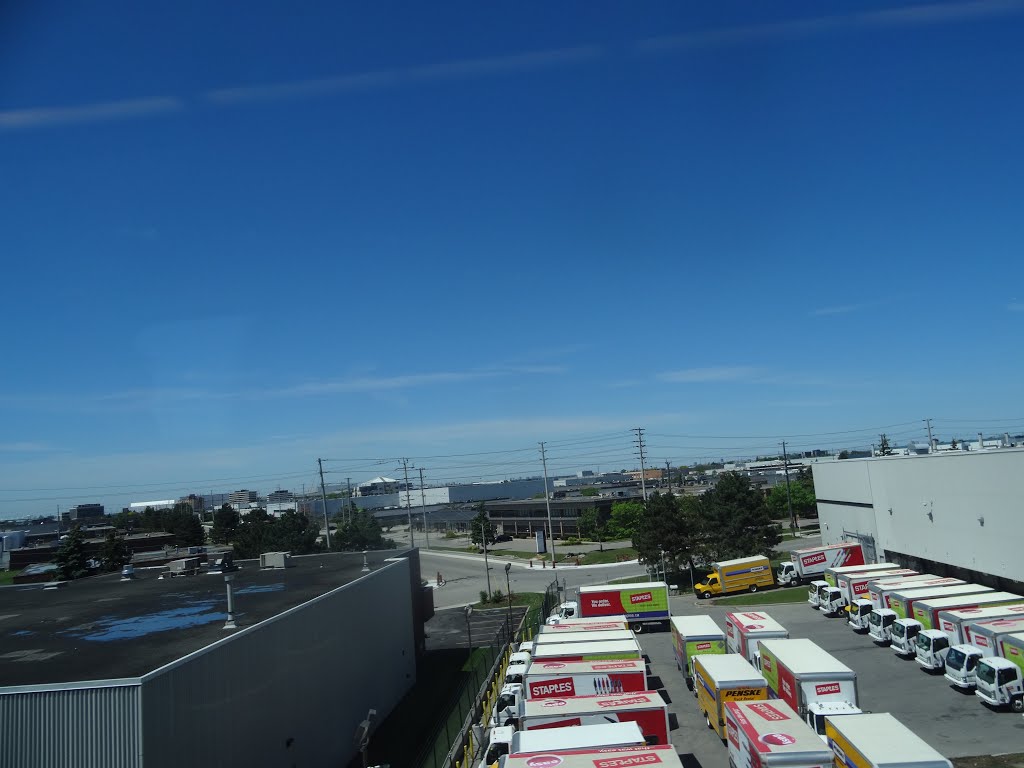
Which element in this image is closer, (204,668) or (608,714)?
(204,668)

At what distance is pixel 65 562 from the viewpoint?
168ft

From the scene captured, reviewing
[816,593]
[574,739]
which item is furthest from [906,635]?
[574,739]

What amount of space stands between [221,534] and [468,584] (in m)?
48.2

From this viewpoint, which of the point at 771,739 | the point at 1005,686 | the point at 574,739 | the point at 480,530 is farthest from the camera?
the point at 480,530

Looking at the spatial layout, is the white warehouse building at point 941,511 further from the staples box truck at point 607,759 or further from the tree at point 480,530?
the tree at point 480,530

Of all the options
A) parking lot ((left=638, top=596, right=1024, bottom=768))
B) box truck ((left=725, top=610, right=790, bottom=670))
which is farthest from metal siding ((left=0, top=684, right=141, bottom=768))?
box truck ((left=725, top=610, right=790, bottom=670))

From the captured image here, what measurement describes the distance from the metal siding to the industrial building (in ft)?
0.05

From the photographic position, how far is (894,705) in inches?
772

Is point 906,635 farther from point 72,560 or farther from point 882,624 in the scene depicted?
point 72,560

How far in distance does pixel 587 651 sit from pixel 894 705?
8.84 m

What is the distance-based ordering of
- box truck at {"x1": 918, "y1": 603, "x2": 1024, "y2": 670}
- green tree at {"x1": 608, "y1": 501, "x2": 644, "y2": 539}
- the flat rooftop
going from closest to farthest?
the flat rooftop
box truck at {"x1": 918, "y1": 603, "x2": 1024, "y2": 670}
green tree at {"x1": 608, "y1": 501, "x2": 644, "y2": 539}

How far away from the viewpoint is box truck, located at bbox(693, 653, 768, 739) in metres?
17.0

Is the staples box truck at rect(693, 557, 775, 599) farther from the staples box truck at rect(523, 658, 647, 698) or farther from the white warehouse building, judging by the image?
the staples box truck at rect(523, 658, 647, 698)

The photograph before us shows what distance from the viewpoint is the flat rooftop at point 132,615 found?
13.4 meters
